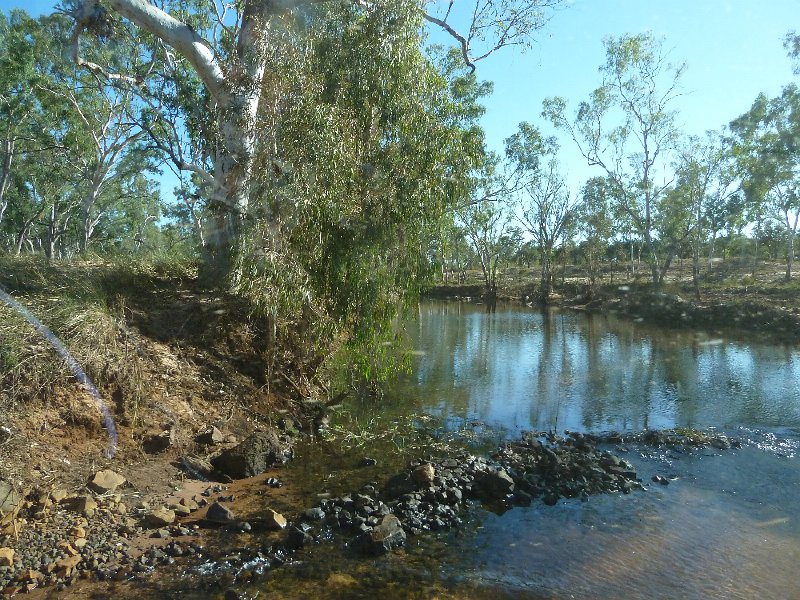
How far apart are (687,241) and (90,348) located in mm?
40193

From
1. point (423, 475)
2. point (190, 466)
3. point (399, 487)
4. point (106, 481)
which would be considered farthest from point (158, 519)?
point (423, 475)

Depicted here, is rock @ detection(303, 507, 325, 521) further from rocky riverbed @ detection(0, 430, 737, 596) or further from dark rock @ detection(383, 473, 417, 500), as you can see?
dark rock @ detection(383, 473, 417, 500)

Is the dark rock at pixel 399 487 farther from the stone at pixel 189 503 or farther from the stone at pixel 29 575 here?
the stone at pixel 29 575

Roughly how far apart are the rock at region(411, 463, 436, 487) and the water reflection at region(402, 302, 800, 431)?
128 inches

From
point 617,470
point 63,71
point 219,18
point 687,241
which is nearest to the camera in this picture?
point 617,470

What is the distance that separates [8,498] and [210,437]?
9.64 ft

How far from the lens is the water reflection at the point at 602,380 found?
35.5 feet

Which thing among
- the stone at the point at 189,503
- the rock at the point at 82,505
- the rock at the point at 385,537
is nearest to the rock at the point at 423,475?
the rock at the point at 385,537

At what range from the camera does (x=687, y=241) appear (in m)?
39.1

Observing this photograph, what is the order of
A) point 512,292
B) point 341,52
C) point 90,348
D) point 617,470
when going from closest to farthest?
point 90,348 < point 617,470 < point 341,52 < point 512,292

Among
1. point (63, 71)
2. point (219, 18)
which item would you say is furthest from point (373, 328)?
point (63, 71)

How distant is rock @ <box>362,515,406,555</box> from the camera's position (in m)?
5.54

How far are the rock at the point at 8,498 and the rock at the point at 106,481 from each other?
78cm

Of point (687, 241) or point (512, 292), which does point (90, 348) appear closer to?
point (687, 241)
